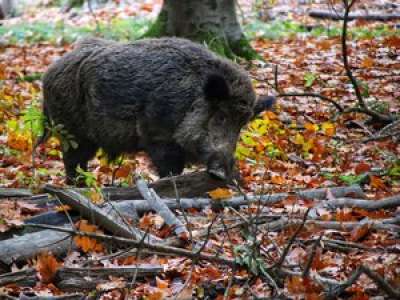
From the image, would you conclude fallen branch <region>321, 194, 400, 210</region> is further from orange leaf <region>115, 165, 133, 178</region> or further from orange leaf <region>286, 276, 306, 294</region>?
orange leaf <region>115, 165, 133, 178</region>

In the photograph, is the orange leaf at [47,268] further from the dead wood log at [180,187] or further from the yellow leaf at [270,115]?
the yellow leaf at [270,115]

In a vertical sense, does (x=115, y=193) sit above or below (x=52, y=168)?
above

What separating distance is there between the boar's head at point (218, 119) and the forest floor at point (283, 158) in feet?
1.47

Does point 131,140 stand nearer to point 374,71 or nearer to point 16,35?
point 374,71

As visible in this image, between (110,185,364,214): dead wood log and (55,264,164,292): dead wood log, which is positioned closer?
(55,264,164,292): dead wood log

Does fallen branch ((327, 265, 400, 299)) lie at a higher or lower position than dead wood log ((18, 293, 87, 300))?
higher

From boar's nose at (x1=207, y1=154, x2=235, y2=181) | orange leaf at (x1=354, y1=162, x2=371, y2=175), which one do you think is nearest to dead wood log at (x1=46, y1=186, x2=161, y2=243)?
boar's nose at (x1=207, y1=154, x2=235, y2=181)

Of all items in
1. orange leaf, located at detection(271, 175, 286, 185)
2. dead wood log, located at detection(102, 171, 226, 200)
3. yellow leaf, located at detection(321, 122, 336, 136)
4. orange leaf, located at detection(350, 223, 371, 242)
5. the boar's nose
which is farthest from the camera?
yellow leaf, located at detection(321, 122, 336, 136)

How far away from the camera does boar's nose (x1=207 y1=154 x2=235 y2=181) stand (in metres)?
6.60

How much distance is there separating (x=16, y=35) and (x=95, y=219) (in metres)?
13.1

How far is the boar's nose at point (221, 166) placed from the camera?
6602 mm

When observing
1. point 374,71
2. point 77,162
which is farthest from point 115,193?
point 374,71

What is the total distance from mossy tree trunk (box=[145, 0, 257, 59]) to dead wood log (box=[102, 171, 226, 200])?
4855 mm

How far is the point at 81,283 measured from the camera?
163 inches
